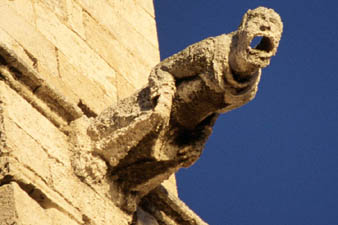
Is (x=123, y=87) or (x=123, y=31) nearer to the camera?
(x=123, y=87)

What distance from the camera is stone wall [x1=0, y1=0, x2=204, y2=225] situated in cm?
633

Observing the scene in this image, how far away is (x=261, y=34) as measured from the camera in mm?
6480

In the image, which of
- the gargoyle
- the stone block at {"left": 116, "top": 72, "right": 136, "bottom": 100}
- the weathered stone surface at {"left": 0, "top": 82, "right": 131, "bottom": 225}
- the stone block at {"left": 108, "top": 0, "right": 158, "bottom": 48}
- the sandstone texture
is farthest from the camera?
the stone block at {"left": 108, "top": 0, "right": 158, "bottom": 48}

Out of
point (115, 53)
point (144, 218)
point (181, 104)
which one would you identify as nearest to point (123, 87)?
point (115, 53)

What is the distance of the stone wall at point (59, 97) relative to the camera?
6.33 metres

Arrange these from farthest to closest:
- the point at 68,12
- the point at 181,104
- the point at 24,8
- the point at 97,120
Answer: the point at 68,12 → the point at 24,8 → the point at 97,120 → the point at 181,104

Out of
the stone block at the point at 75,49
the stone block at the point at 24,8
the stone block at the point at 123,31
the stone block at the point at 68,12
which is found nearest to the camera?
the stone block at the point at 24,8

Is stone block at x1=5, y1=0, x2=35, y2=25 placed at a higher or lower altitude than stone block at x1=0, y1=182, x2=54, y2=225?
higher

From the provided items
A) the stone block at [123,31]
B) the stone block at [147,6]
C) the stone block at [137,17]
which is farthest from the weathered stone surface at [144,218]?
the stone block at [147,6]

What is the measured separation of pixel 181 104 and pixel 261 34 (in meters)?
0.63

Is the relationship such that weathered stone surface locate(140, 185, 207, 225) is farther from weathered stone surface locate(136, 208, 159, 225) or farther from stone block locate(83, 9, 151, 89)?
stone block locate(83, 9, 151, 89)

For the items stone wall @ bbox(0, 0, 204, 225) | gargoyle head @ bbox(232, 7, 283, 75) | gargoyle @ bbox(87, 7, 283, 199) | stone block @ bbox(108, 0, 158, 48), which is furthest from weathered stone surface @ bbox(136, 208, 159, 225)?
stone block @ bbox(108, 0, 158, 48)

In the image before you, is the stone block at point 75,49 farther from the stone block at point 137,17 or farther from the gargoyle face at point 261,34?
the gargoyle face at point 261,34

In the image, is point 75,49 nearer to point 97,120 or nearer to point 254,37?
point 97,120
